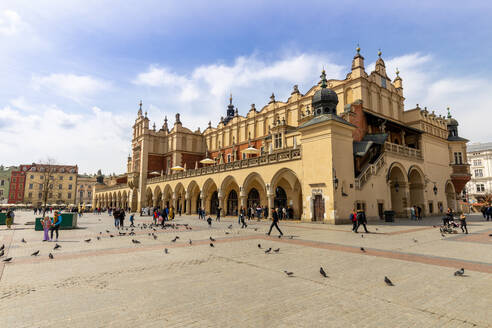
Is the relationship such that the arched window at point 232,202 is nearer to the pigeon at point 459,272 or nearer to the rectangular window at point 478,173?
the pigeon at point 459,272

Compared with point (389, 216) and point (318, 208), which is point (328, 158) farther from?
point (389, 216)

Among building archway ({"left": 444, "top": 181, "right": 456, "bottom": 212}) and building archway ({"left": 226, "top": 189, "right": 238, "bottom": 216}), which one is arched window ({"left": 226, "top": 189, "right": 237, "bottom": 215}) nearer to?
building archway ({"left": 226, "top": 189, "right": 238, "bottom": 216})

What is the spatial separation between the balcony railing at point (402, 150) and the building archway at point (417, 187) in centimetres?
177

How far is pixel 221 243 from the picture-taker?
11984 mm

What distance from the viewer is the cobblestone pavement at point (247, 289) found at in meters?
4.19

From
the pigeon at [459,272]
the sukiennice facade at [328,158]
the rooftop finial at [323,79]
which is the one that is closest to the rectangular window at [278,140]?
the sukiennice facade at [328,158]

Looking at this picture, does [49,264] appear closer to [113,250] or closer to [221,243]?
A: [113,250]

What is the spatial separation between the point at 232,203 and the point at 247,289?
104 ft

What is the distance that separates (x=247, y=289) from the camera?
5.63m

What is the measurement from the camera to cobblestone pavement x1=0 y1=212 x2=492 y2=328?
13.7 feet

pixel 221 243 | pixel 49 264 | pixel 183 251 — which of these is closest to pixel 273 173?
pixel 221 243

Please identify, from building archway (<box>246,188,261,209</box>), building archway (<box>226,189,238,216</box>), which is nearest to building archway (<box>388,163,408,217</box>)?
building archway (<box>246,188,261,209</box>)

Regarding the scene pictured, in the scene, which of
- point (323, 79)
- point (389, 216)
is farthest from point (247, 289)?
point (323, 79)

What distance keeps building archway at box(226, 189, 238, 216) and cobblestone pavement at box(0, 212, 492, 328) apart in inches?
1059
